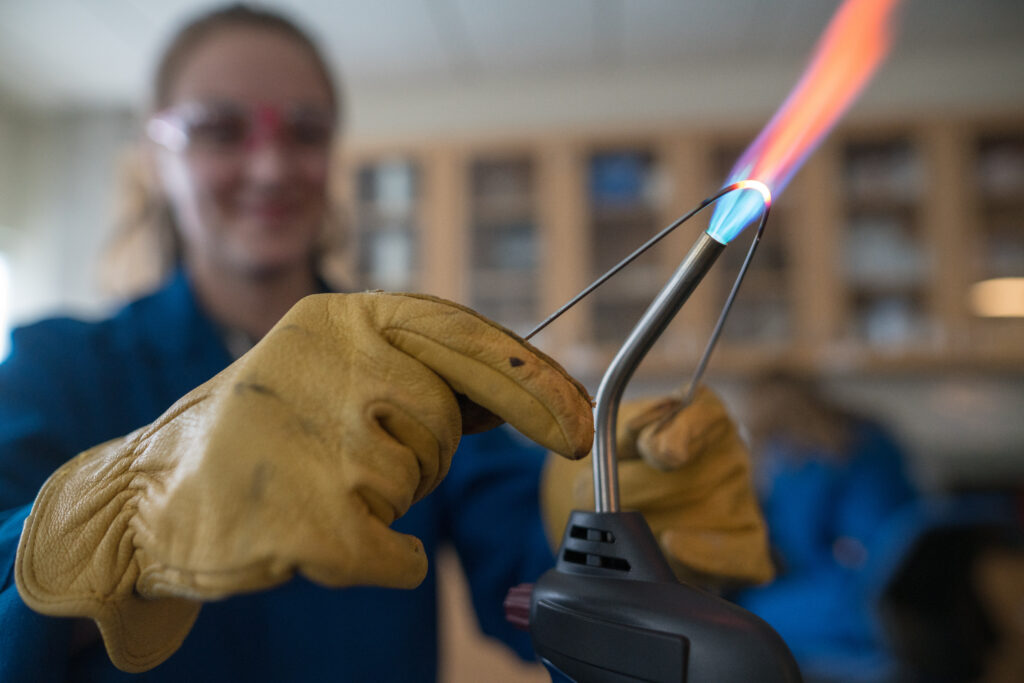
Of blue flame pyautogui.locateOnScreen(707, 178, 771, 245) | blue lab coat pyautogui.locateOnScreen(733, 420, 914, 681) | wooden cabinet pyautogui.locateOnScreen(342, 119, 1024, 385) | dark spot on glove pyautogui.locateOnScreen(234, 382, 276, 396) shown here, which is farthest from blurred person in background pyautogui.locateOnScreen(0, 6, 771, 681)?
wooden cabinet pyautogui.locateOnScreen(342, 119, 1024, 385)

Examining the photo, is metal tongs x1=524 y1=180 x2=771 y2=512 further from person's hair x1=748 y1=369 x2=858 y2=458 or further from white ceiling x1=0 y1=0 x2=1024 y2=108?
white ceiling x1=0 y1=0 x2=1024 y2=108

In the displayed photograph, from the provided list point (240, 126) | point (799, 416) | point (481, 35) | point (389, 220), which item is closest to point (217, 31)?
point (240, 126)

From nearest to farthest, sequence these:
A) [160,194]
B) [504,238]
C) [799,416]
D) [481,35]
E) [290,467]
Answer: [290,467] < [160,194] < [799,416] < [481,35] < [504,238]

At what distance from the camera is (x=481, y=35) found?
2723mm

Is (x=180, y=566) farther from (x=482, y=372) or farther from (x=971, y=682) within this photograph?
(x=971, y=682)

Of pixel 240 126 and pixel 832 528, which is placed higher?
pixel 240 126

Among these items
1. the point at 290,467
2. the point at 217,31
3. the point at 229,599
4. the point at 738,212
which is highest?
the point at 217,31

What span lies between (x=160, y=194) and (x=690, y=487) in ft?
2.82

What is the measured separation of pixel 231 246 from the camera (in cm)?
75

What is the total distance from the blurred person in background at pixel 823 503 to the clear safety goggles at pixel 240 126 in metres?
1.55

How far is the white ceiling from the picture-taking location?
99.7 inches

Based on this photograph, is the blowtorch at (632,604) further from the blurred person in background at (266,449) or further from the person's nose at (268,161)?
the person's nose at (268,161)

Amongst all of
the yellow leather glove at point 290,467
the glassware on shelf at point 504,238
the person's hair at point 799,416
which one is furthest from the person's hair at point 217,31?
the glassware on shelf at point 504,238

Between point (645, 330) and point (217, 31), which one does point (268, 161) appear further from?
point (645, 330)
